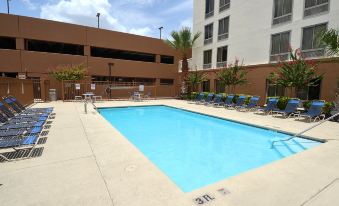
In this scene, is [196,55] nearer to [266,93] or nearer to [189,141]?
[266,93]

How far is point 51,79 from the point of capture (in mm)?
19938

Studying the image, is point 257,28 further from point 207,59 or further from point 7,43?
point 7,43

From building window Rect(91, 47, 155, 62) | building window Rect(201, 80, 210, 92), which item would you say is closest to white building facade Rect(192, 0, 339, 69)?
building window Rect(201, 80, 210, 92)

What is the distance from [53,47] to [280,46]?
836 inches

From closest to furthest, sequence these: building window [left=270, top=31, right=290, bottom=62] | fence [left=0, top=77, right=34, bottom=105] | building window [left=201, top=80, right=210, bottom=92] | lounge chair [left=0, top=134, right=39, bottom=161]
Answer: lounge chair [left=0, top=134, right=39, bottom=161] → fence [left=0, top=77, right=34, bottom=105] → building window [left=270, top=31, right=290, bottom=62] → building window [left=201, top=80, right=210, bottom=92]

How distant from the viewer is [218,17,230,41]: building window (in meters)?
21.2

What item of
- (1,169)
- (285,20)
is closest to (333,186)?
(1,169)

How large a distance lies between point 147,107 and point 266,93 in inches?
399

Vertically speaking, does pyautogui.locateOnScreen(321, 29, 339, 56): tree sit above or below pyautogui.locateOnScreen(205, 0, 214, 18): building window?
below

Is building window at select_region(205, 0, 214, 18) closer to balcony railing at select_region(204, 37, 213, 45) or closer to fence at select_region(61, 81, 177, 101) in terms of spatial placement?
balcony railing at select_region(204, 37, 213, 45)

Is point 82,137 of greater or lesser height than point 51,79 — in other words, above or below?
below

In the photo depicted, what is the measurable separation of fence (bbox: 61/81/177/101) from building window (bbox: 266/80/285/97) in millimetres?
11539

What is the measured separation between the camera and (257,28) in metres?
18.0

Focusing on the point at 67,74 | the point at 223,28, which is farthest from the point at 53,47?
the point at 223,28
